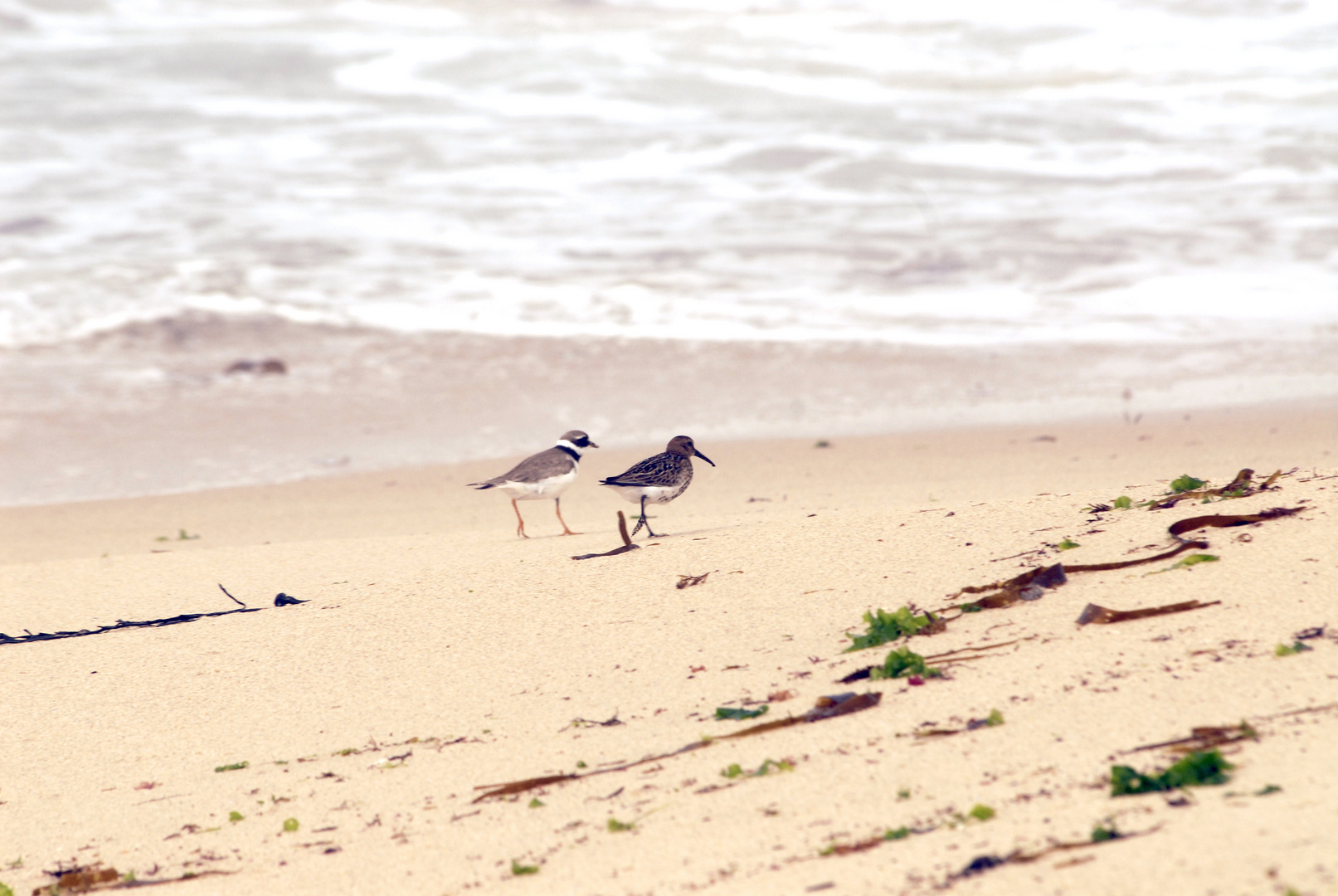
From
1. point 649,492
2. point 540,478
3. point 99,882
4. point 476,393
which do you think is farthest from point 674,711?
point 476,393

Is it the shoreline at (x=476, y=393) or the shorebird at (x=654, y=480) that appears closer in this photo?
the shorebird at (x=654, y=480)

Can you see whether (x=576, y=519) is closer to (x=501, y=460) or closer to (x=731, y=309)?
(x=501, y=460)

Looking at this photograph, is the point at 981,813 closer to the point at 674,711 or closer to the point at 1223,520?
the point at 674,711

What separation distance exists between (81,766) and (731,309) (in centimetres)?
1154

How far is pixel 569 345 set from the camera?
46.8 ft

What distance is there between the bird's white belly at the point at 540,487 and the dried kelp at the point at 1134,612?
14.7 ft

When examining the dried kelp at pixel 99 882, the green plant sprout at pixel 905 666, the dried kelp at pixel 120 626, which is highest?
the green plant sprout at pixel 905 666

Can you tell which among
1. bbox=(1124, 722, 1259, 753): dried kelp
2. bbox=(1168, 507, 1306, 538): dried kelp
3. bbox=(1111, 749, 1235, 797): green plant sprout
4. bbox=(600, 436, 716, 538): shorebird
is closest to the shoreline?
bbox=(600, 436, 716, 538): shorebird

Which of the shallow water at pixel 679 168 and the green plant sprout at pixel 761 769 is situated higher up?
the shallow water at pixel 679 168

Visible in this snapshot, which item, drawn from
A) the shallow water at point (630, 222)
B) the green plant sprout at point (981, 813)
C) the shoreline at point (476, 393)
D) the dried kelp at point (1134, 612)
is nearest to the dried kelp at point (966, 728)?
the green plant sprout at point (981, 813)

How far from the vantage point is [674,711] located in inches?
161

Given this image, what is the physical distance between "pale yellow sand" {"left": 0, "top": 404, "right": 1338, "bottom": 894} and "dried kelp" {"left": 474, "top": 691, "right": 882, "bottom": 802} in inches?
1.6

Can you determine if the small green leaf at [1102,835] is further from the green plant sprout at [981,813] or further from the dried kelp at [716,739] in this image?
the dried kelp at [716,739]

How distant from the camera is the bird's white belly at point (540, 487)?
8.10m
